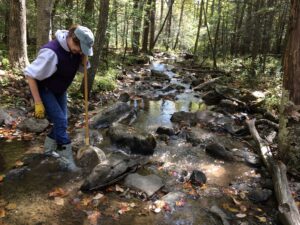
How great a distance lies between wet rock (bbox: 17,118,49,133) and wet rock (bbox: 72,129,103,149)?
754mm

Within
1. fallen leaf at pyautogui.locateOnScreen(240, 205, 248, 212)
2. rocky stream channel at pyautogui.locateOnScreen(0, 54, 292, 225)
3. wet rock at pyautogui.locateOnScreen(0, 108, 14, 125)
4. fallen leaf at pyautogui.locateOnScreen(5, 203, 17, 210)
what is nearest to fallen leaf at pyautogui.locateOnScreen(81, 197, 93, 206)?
rocky stream channel at pyautogui.locateOnScreen(0, 54, 292, 225)

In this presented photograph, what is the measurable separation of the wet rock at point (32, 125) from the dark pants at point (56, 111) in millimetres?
1644

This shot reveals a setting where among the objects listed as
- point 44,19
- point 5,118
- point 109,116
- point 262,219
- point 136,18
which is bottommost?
point 262,219

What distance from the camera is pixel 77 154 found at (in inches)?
231

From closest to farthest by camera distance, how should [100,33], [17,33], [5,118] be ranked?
[5,118]
[100,33]
[17,33]

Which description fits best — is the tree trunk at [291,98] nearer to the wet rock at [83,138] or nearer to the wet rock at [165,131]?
the wet rock at [165,131]

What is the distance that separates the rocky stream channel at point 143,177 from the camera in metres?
4.42

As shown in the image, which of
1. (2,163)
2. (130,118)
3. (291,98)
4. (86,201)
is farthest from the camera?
(130,118)

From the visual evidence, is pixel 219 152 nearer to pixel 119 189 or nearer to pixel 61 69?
pixel 119 189

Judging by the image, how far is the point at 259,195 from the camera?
5.09 meters

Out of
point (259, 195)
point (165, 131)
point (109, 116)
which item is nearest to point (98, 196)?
point (259, 195)

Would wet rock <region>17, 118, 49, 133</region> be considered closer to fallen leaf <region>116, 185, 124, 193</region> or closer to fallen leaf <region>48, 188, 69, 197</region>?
fallen leaf <region>48, 188, 69, 197</region>

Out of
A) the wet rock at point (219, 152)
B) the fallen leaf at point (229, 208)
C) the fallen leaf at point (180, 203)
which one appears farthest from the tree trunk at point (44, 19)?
the fallen leaf at point (229, 208)

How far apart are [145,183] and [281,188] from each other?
214 centimetres
